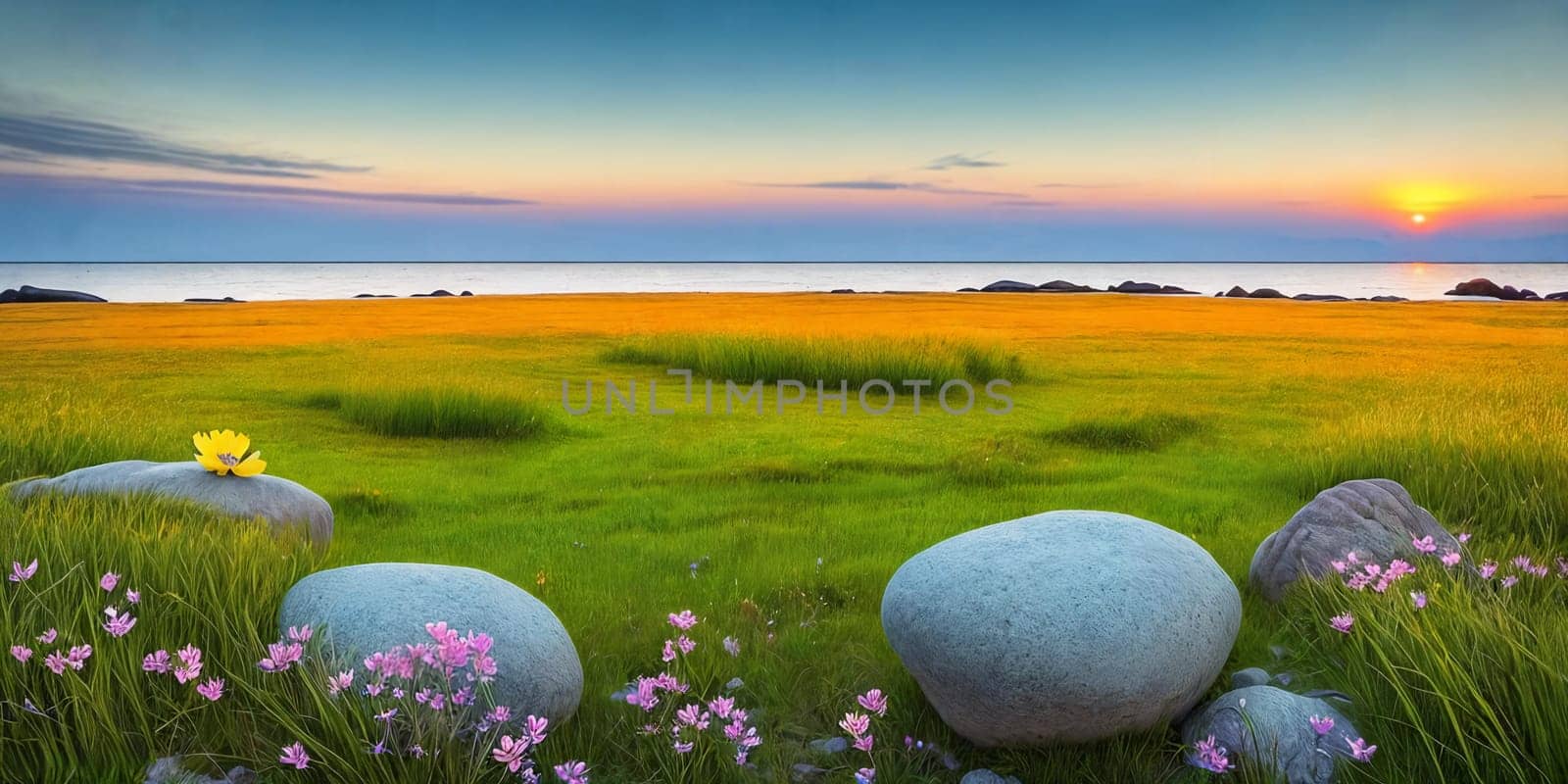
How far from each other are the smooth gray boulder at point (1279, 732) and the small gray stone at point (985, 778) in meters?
0.78

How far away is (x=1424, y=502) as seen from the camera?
24.8 feet

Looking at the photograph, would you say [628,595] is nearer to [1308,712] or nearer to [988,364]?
[1308,712]

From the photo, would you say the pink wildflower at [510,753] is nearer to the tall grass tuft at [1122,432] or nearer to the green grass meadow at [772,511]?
the green grass meadow at [772,511]

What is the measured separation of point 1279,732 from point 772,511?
4801mm

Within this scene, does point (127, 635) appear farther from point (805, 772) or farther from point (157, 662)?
point (805, 772)

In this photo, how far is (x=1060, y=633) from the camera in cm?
351

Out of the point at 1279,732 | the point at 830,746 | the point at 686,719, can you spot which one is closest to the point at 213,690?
the point at 686,719

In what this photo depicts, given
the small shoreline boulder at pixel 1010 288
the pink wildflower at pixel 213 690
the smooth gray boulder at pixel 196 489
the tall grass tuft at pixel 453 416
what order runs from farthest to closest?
the small shoreline boulder at pixel 1010 288, the tall grass tuft at pixel 453 416, the smooth gray boulder at pixel 196 489, the pink wildflower at pixel 213 690

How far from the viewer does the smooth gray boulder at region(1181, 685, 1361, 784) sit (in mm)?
3414

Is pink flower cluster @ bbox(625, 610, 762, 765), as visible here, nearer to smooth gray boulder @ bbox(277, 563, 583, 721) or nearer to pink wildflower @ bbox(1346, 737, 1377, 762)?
smooth gray boulder @ bbox(277, 563, 583, 721)

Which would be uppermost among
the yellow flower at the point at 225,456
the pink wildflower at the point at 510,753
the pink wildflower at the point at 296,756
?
the yellow flower at the point at 225,456

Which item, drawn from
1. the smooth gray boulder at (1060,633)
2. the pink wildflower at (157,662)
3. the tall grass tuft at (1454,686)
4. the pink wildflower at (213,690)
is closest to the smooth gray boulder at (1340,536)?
the tall grass tuft at (1454,686)

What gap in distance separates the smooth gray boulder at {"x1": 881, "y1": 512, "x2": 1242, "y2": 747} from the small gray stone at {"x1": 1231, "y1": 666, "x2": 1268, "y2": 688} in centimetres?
40

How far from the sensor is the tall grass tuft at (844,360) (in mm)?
15281
